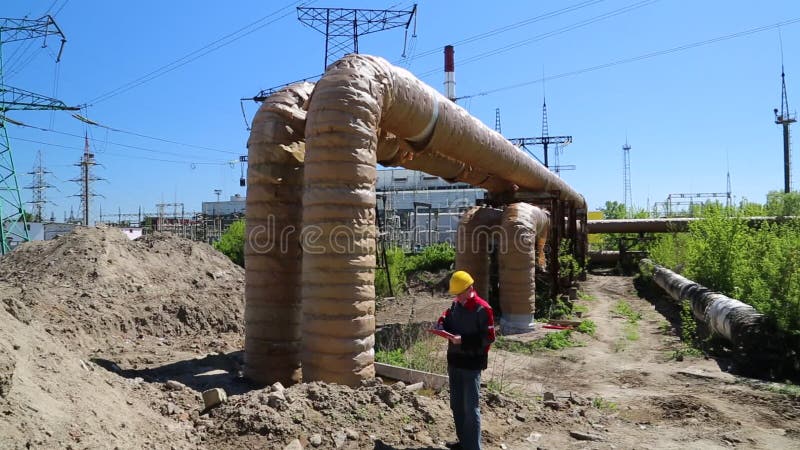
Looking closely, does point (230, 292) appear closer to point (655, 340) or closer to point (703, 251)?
point (655, 340)

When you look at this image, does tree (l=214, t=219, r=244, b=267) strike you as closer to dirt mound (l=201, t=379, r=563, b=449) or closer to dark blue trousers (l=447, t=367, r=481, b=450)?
dirt mound (l=201, t=379, r=563, b=449)

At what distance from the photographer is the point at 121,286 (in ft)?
37.1

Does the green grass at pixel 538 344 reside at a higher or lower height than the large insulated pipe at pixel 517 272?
lower

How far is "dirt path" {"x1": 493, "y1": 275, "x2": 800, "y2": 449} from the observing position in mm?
5762

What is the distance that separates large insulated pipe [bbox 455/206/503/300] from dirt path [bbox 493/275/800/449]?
2.85m

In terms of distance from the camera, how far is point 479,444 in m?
4.77

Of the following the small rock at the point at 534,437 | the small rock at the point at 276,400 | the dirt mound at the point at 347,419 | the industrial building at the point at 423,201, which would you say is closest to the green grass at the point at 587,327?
the dirt mound at the point at 347,419

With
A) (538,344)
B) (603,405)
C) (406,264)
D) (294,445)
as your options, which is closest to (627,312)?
(538,344)

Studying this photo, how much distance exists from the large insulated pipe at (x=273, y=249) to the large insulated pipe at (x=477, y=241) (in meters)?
6.74

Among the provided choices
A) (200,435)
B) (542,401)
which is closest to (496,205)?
(542,401)

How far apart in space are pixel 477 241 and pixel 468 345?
27.6 ft

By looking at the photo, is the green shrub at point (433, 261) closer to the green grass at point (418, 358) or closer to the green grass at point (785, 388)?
the green grass at point (418, 358)

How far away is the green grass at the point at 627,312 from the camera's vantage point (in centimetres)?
1420

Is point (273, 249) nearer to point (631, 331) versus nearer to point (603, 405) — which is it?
point (603, 405)
